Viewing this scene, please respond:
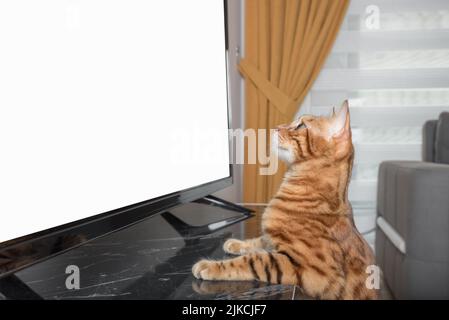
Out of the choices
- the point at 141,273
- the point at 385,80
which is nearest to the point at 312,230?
the point at 141,273

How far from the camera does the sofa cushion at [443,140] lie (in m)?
1.91

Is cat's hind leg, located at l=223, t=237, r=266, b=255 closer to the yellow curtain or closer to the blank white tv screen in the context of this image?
the blank white tv screen

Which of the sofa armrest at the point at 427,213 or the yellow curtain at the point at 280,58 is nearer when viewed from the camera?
the sofa armrest at the point at 427,213

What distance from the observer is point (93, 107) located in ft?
1.41

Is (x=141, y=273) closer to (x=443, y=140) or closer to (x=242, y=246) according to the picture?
(x=242, y=246)

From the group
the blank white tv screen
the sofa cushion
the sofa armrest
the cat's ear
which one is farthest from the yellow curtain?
the cat's ear

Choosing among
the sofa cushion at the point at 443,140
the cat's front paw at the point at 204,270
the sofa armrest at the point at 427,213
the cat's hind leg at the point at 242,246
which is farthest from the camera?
the sofa cushion at the point at 443,140

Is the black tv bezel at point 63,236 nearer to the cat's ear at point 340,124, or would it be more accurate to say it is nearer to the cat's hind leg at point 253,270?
the cat's hind leg at point 253,270

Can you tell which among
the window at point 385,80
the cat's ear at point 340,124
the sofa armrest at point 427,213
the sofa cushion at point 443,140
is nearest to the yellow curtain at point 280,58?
the window at point 385,80

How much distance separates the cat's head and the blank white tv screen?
161 millimetres

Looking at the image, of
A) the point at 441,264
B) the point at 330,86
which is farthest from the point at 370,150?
the point at 441,264

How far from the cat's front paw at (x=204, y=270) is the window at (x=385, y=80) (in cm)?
198

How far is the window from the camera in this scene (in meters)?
2.29

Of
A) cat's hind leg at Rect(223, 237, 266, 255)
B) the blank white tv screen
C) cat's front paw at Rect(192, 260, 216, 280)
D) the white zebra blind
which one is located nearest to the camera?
the blank white tv screen
